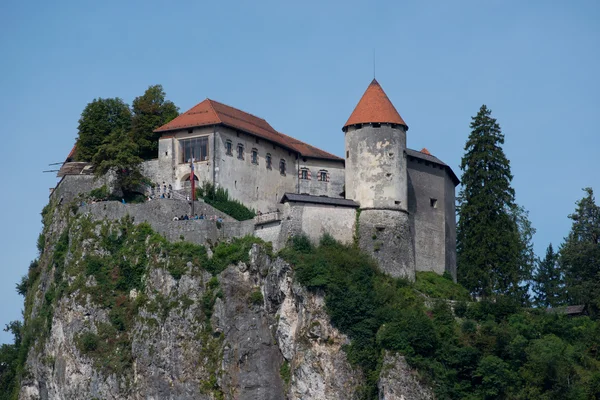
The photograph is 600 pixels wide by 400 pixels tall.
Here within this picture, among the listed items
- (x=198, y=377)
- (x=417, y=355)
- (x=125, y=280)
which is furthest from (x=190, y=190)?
(x=417, y=355)

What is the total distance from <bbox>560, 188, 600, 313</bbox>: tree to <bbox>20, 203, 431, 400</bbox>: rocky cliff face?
15590 mm

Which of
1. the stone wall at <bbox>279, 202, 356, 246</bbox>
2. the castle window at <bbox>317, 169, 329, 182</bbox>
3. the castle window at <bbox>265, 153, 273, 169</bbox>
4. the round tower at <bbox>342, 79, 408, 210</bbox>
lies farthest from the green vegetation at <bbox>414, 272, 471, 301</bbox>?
the castle window at <bbox>265, 153, 273, 169</bbox>

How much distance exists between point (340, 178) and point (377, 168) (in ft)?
27.1

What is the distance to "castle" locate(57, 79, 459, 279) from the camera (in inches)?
2958

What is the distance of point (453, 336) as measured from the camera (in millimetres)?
69875

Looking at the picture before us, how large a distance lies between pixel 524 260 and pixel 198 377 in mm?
26233

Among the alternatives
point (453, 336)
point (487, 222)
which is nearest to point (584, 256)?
point (487, 222)

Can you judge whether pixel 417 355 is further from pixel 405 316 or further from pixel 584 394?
pixel 584 394

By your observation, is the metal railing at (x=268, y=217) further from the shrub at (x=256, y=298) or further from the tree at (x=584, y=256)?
the tree at (x=584, y=256)

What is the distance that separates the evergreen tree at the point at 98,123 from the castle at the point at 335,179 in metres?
1.74

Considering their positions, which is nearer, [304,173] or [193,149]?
[193,149]

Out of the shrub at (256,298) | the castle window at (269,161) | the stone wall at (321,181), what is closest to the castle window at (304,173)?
the stone wall at (321,181)

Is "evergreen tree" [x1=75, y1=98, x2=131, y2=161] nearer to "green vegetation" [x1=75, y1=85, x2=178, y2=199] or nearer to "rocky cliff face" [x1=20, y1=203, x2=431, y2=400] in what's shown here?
"green vegetation" [x1=75, y1=85, x2=178, y2=199]

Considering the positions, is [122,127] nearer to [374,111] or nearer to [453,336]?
[374,111]
